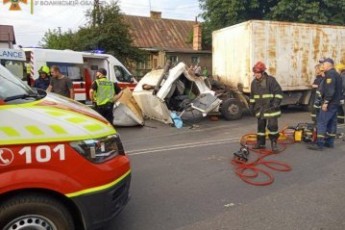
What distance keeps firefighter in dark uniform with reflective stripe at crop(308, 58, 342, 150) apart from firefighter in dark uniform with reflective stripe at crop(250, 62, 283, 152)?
2.76 ft

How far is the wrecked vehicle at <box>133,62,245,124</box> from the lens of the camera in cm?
1173

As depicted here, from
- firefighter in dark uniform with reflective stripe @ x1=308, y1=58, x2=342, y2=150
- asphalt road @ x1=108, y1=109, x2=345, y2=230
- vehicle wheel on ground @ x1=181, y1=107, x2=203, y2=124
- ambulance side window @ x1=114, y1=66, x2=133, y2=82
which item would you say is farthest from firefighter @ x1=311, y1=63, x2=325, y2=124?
ambulance side window @ x1=114, y1=66, x2=133, y2=82

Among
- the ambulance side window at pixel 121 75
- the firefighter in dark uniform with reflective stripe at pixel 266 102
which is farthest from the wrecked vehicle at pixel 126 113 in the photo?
the ambulance side window at pixel 121 75

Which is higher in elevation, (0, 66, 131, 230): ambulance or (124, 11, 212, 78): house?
(124, 11, 212, 78): house

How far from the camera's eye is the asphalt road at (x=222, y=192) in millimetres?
4508

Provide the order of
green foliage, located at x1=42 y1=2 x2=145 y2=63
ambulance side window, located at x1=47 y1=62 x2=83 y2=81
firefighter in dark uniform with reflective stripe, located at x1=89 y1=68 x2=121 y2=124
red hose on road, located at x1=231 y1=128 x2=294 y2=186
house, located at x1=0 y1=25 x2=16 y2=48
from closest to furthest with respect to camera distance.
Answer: red hose on road, located at x1=231 y1=128 x2=294 y2=186, firefighter in dark uniform with reflective stripe, located at x1=89 y1=68 x2=121 y2=124, ambulance side window, located at x1=47 y1=62 x2=83 y2=81, green foliage, located at x1=42 y1=2 x2=145 y2=63, house, located at x1=0 y1=25 x2=16 y2=48

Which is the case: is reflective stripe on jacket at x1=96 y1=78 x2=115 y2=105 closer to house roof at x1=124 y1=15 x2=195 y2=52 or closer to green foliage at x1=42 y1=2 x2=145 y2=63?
green foliage at x1=42 y1=2 x2=145 y2=63

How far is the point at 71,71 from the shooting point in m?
15.3

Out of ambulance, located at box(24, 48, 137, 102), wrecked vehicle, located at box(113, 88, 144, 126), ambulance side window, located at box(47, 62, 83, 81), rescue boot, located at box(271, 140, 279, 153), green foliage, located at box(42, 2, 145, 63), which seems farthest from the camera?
green foliage, located at box(42, 2, 145, 63)

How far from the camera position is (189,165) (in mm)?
6941

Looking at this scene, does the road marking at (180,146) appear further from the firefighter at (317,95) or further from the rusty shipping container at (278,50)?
the rusty shipping container at (278,50)

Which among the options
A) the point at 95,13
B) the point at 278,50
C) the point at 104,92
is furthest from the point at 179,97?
the point at 95,13

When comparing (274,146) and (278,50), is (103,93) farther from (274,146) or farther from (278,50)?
(278,50)

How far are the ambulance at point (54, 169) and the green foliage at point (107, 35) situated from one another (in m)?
22.1
